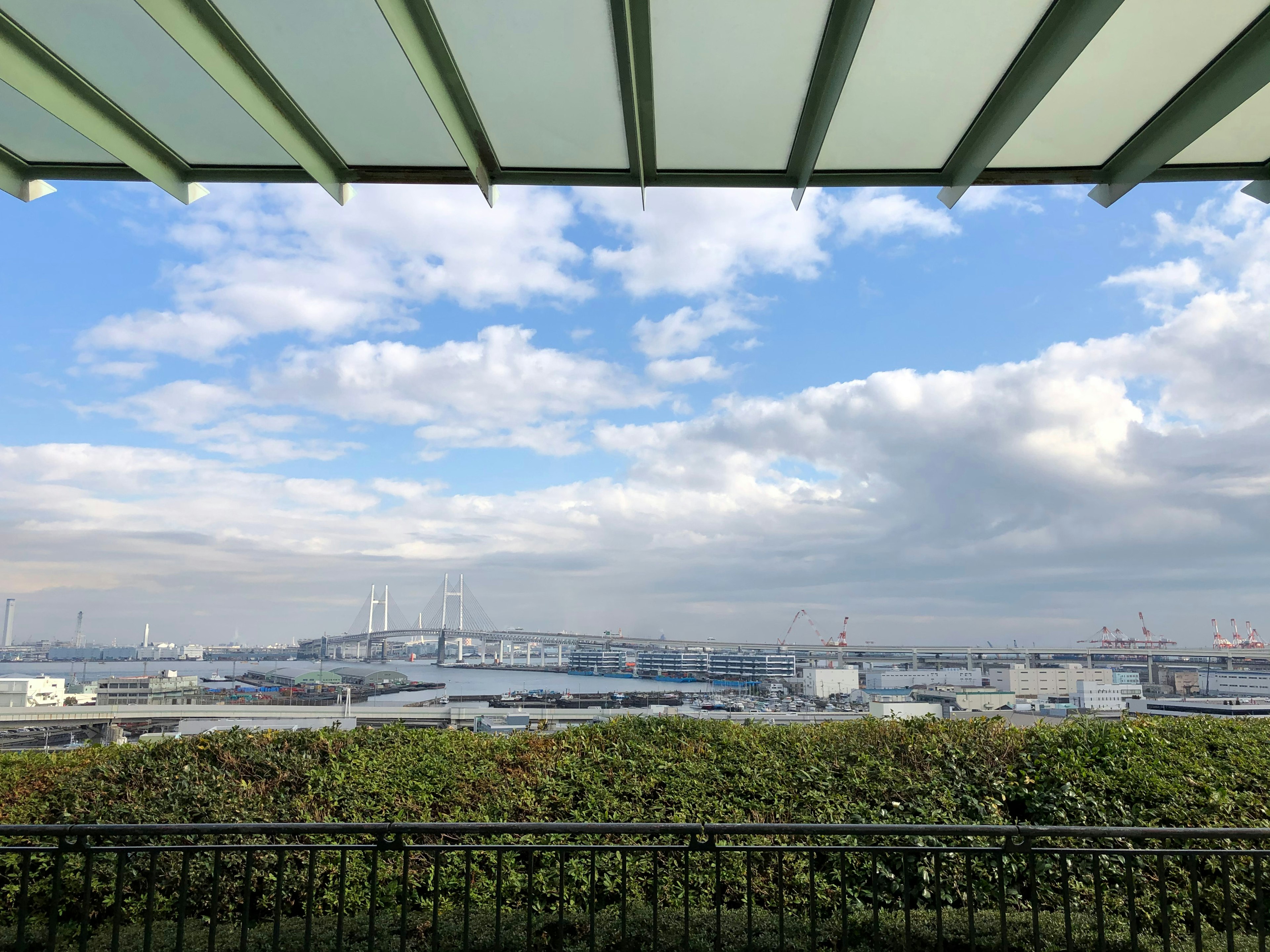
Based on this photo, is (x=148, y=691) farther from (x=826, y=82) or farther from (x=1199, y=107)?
(x=1199, y=107)

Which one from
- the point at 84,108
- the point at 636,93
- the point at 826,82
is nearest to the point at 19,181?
the point at 84,108

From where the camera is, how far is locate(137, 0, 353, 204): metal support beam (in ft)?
12.5

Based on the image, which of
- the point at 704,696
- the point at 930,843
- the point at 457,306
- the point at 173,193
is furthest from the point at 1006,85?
the point at 457,306

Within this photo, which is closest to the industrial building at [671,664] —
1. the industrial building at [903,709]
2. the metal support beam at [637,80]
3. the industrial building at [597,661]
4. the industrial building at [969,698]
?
the industrial building at [597,661]

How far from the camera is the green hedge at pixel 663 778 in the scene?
18.7 ft

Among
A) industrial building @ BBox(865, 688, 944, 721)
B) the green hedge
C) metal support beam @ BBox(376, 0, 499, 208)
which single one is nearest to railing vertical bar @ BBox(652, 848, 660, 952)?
the green hedge

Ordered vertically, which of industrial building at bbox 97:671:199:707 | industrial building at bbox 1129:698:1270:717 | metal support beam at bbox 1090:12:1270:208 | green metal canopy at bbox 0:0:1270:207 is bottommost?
industrial building at bbox 97:671:199:707

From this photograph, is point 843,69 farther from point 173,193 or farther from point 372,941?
point 372,941

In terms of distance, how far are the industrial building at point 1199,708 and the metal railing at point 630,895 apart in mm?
2719

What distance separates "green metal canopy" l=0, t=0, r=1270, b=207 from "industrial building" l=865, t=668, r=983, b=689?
9.32 meters

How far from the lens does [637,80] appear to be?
172 inches

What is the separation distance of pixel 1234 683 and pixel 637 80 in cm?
1382

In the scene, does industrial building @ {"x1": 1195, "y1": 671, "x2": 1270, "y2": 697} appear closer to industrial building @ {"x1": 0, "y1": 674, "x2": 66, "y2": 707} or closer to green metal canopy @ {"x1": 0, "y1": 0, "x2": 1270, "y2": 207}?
green metal canopy @ {"x1": 0, "y1": 0, "x2": 1270, "y2": 207}

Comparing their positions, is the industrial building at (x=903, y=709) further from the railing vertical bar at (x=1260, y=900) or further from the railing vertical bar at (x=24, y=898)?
the railing vertical bar at (x=24, y=898)
